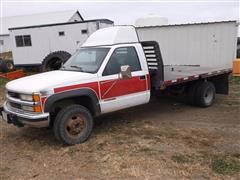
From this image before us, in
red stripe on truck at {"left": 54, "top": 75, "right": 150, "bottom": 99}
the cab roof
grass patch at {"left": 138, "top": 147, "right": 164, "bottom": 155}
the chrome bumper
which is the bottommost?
grass patch at {"left": 138, "top": 147, "right": 164, "bottom": 155}

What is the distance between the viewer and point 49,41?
16953 mm

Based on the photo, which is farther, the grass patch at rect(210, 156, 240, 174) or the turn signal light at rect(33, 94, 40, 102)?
the turn signal light at rect(33, 94, 40, 102)

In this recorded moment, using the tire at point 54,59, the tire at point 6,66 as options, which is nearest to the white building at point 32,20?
the tire at point 6,66

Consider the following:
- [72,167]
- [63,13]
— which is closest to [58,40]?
[72,167]

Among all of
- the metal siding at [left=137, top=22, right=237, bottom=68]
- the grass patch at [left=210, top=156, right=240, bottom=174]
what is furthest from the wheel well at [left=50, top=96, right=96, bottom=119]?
the metal siding at [left=137, top=22, right=237, bottom=68]

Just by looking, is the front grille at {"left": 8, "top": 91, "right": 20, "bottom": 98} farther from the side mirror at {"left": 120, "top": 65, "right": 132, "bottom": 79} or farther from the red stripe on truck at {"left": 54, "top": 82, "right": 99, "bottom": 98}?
the side mirror at {"left": 120, "top": 65, "right": 132, "bottom": 79}

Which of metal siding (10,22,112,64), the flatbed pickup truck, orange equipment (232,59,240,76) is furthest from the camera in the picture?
metal siding (10,22,112,64)

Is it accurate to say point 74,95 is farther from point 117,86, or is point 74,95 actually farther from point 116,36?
point 116,36

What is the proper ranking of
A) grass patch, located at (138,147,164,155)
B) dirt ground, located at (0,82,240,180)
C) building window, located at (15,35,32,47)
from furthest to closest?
1. building window, located at (15,35,32,47)
2. grass patch, located at (138,147,164,155)
3. dirt ground, located at (0,82,240,180)

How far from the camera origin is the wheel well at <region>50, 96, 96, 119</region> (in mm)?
5898

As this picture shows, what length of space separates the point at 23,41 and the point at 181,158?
47.6 feet

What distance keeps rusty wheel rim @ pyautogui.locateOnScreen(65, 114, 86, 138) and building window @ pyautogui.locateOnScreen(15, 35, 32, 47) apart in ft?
41.1

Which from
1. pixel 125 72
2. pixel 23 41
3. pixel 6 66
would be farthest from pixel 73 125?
pixel 6 66

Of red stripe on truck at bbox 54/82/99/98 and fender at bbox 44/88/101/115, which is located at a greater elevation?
red stripe on truck at bbox 54/82/99/98
